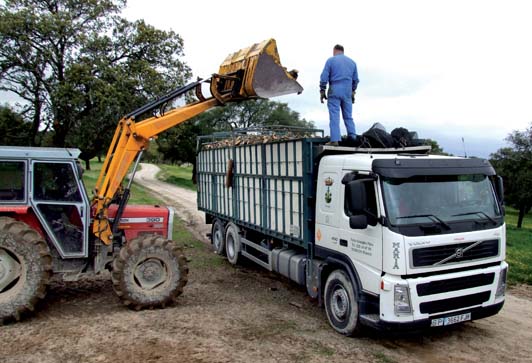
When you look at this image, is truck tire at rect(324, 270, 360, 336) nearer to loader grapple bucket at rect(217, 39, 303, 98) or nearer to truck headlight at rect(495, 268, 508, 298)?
truck headlight at rect(495, 268, 508, 298)

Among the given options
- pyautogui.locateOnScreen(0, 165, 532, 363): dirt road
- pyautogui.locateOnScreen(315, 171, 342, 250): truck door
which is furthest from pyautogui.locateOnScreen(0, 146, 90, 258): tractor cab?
pyautogui.locateOnScreen(315, 171, 342, 250): truck door

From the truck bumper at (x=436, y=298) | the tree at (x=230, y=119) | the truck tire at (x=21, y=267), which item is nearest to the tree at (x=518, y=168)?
the tree at (x=230, y=119)

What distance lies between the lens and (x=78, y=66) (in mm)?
19734

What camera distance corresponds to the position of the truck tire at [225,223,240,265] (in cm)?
1058

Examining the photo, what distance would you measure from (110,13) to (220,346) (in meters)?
20.7

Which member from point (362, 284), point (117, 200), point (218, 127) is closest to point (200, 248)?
point (117, 200)

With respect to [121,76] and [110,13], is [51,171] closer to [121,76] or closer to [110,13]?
[121,76]

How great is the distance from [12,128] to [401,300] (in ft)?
71.7

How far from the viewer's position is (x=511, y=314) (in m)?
7.52

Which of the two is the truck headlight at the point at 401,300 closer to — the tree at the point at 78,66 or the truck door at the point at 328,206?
the truck door at the point at 328,206

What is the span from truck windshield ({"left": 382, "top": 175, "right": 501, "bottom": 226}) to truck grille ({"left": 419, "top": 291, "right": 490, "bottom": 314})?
0.97 meters

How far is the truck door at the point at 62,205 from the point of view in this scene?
6.85 metres

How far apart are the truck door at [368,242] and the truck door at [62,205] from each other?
3953mm

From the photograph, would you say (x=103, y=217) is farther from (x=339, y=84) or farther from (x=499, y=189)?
(x=499, y=189)
